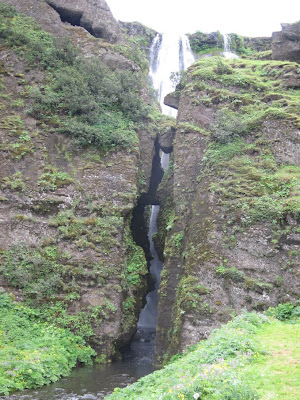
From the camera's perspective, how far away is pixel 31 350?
39.7 ft

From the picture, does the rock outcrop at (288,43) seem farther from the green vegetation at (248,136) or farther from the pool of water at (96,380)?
the pool of water at (96,380)

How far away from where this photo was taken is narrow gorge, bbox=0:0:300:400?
44.5 feet

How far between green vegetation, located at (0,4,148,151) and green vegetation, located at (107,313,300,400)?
12843mm

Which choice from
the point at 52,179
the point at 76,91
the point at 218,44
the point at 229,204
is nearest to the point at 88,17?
the point at 76,91

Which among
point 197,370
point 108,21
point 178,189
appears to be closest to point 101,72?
point 108,21

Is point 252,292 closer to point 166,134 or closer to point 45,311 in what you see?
point 45,311

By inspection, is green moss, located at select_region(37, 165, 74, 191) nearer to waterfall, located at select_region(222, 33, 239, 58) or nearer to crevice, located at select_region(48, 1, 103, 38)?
crevice, located at select_region(48, 1, 103, 38)

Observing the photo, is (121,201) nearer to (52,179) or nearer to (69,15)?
(52,179)

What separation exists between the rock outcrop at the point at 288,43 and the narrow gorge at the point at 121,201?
87 mm

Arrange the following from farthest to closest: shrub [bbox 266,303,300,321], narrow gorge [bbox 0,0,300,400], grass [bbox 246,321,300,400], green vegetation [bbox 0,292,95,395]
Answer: narrow gorge [bbox 0,0,300,400] → shrub [bbox 266,303,300,321] → green vegetation [bbox 0,292,95,395] → grass [bbox 246,321,300,400]

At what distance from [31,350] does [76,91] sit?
14.0 meters

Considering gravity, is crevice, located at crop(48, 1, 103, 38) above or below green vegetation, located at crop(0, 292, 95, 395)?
above

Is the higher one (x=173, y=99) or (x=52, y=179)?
(x=173, y=99)

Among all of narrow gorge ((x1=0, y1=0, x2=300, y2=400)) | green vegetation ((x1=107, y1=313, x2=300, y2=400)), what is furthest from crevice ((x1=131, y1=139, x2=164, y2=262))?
green vegetation ((x1=107, y1=313, x2=300, y2=400))
